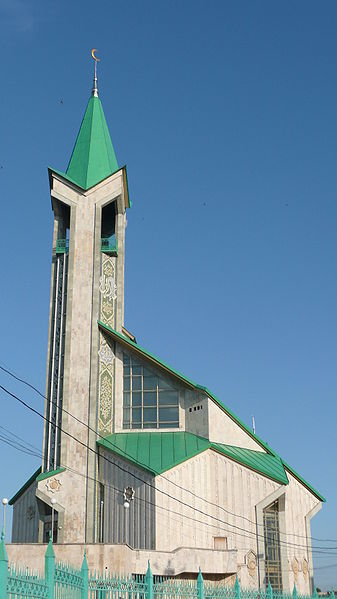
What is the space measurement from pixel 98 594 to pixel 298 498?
23887mm

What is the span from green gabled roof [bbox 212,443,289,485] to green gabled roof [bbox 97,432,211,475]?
1177 millimetres

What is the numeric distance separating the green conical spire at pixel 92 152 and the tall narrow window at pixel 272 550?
19.9 meters

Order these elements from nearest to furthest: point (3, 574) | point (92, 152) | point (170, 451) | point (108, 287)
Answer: point (3, 574) < point (170, 451) < point (108, 287) < point (92, 152)

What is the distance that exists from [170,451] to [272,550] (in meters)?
7.07

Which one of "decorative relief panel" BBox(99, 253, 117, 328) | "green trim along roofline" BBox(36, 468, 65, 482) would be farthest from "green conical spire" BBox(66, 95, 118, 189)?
"green trim along roofline" BBox(36, 468, 65, 482)

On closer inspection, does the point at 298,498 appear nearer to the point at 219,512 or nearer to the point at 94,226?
the point at 219,512

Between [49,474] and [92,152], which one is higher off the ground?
[92,152]

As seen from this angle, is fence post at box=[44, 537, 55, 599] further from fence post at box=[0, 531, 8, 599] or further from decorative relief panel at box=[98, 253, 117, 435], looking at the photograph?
decorative relief panel at box=[98, 253, 117, 435]

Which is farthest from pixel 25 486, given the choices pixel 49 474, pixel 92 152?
A: pixel 92 152

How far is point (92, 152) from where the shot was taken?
140ft

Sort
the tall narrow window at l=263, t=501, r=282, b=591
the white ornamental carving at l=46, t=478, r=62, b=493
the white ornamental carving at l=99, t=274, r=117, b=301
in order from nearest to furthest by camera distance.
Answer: the white ornamental carving at l=46, t=478, r=62, b=493
the tall narrow window at l=263, t=501, r=282, b=591
the white ornamental carving at l=99, t=274, r=117, b=301

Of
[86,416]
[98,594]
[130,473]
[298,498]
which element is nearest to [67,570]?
[98,594]

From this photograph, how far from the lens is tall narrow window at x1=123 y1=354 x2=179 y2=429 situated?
124 ft

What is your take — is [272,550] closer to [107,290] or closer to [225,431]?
[225,431]
